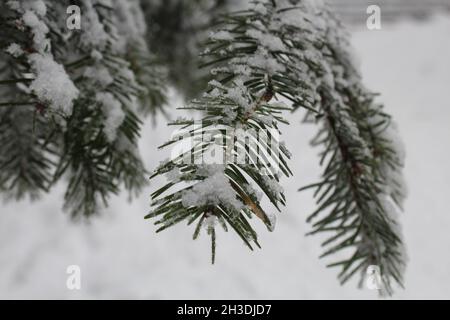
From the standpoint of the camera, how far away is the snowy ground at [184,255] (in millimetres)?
2770

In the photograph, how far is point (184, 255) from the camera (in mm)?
3023

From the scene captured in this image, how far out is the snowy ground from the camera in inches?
109

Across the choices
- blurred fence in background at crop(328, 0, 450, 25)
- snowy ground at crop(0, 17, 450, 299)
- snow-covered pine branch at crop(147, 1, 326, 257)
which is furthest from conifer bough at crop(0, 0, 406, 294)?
blurred fence in background at crop(328, 0, 450, 25)

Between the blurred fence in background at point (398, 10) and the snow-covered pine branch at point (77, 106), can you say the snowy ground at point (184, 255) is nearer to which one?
the snow-covered pine branch at point (77, 106)

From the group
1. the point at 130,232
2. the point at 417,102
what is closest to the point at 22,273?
the point at 130,232

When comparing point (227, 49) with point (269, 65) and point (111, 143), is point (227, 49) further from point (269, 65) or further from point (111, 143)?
point (111, 143)

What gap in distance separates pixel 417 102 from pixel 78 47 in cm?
477

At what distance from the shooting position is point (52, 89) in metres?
0.54

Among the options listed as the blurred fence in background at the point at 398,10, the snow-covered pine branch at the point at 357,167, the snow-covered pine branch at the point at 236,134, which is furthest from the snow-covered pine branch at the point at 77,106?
the blurred fence in background at the point at 398,10

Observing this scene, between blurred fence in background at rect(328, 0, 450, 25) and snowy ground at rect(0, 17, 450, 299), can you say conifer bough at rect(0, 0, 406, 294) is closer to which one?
snowy ground at rect(0, 17, 450, 299)

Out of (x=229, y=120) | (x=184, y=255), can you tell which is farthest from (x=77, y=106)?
(x=184, y=255)

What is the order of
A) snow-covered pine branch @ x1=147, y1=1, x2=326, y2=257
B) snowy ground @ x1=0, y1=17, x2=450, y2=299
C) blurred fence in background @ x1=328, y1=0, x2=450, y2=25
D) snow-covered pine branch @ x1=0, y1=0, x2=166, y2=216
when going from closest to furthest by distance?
1. snow-covered pine branch @ x1=147, y1=1, x2=326, y2=257
2. snow-covered pine branch @ x1=0, y1=0, x2=166, y2=216
3. snowy ground @ x1=0, y1=17, x2=450, y2=299
4. blurred fence in background @ x1=328, y1=0, x2=450, y2=25

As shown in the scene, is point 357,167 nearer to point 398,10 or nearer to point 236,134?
point 236,134
